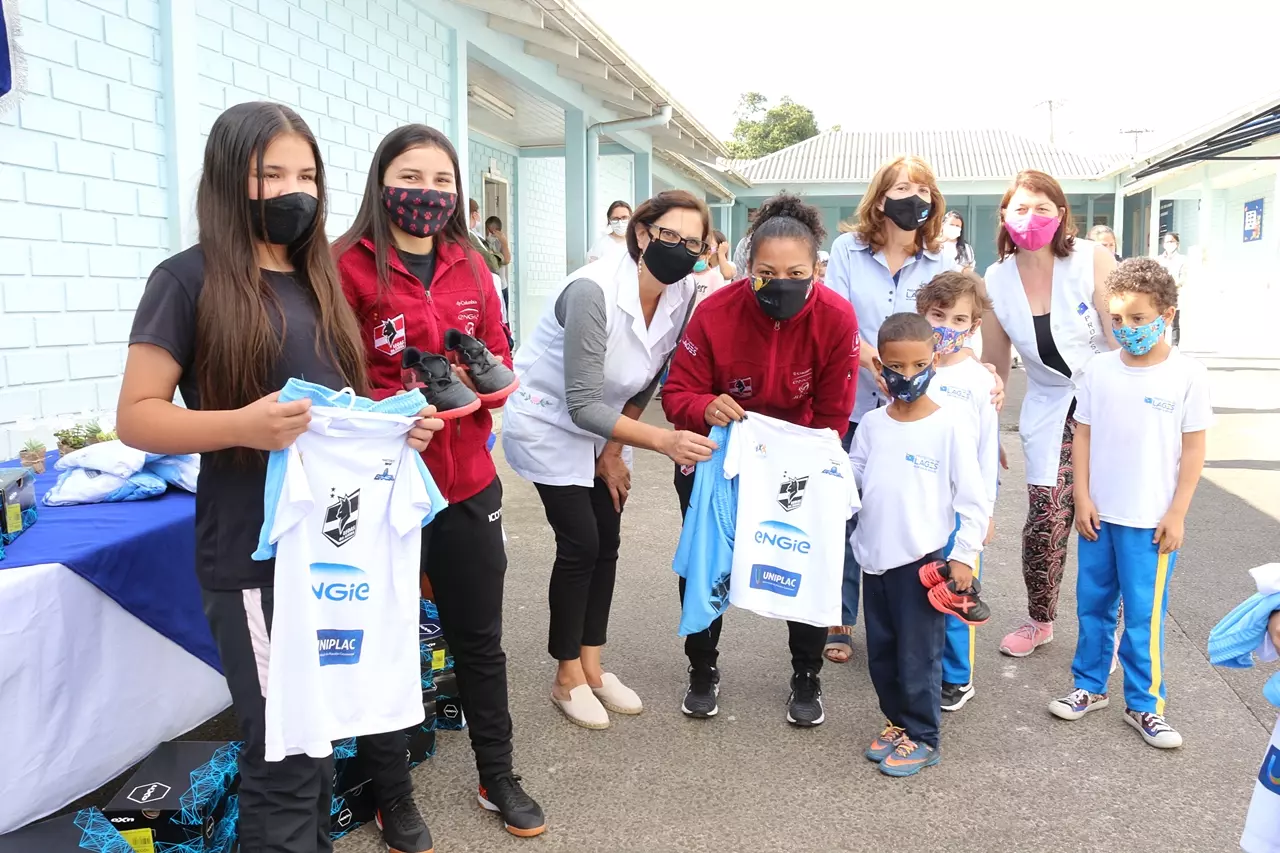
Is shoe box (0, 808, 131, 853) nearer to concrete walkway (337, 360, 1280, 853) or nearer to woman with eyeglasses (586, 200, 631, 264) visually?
concrete walkway (337, 360, 1280, 853)

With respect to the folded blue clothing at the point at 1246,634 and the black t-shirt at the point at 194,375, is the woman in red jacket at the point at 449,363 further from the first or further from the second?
Result: the folded blue clothing at the point at 1246,634

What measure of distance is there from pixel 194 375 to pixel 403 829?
4.81 feet

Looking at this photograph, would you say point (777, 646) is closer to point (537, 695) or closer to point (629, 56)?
point (537, 695)

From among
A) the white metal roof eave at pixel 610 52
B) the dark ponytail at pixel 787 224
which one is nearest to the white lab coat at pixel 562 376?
the dark ponytail at pixel 787 224

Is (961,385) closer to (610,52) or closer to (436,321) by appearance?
(436,321)

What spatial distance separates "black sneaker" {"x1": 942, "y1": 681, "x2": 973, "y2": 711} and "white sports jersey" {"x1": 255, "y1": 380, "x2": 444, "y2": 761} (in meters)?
2.25

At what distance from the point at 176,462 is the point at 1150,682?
365 cm

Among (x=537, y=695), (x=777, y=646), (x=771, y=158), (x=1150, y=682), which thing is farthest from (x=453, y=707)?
(x=771, y=158)

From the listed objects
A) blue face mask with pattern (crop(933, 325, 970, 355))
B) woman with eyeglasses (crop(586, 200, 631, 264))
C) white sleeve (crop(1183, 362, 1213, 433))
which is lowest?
white sleeve (crop(1183, 362, 1213, 433))

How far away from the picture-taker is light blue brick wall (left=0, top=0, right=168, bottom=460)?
14.1 ft

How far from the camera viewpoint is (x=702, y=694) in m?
3.71

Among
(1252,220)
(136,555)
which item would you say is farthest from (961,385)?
(1252,220)

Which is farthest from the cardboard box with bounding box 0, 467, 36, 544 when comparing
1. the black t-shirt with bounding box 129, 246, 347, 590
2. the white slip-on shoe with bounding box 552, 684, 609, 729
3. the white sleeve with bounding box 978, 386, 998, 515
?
the white sleeve with bounding box 978, 386, 998, 515

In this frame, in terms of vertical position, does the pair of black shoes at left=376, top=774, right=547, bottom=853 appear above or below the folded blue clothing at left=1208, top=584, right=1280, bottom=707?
below
